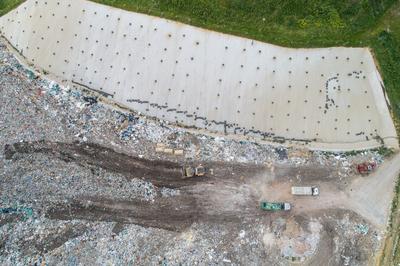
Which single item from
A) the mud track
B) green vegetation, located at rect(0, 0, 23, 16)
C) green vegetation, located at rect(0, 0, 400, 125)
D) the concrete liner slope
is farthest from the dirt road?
green vegetation, located at rect(0, 0, 23, 16)

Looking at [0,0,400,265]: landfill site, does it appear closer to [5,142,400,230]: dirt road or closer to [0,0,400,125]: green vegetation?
[5,142,400,230]: dirt road

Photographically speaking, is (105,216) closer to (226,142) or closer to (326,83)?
(226,142)

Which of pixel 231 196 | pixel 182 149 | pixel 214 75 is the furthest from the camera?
pixel 214 75

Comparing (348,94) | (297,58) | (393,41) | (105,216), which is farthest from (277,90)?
(105,216)

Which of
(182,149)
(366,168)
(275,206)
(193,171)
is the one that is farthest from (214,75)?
(366,168)

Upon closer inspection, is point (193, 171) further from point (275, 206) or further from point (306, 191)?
point (306, 191)
